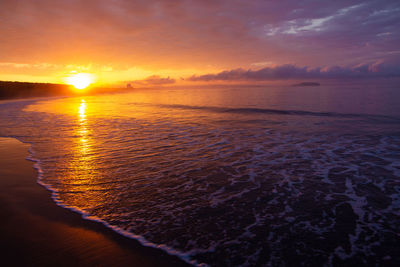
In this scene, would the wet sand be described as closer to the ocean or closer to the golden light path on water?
the ocean

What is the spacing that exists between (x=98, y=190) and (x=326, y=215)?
4.97 m

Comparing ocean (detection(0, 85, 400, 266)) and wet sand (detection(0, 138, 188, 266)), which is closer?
wet sand (detection(0, 138, 188, 266))

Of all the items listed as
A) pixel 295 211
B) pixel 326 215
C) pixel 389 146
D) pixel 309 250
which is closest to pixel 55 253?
pixel 309 250

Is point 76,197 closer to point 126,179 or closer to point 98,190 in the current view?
Answer: point 98,190

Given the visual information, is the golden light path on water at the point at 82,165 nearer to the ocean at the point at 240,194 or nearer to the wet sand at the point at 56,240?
the ocean at the point at 240,194

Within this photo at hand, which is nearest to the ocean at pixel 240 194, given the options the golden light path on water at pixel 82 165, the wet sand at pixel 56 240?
the golden light path on water at pixel 82 165

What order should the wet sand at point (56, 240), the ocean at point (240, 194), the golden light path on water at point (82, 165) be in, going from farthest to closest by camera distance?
the golden light path on water at point (82, 165) < the ocean at point (240, 194) < the wet sand at point (56, 240)

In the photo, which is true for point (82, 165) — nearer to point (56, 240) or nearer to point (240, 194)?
point (56, 240)

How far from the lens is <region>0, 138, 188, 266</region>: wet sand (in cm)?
337

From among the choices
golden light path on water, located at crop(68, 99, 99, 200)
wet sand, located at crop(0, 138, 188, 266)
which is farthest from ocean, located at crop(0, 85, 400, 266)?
wet sand, located at crop(0, 138, 188, 266)

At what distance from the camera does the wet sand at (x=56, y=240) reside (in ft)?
11.0

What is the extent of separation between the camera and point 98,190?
5578 millimetres

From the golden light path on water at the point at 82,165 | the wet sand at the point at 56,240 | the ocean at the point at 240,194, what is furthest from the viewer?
the golden light path on water at the point at 82,165

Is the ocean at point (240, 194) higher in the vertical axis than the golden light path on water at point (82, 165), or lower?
lower
